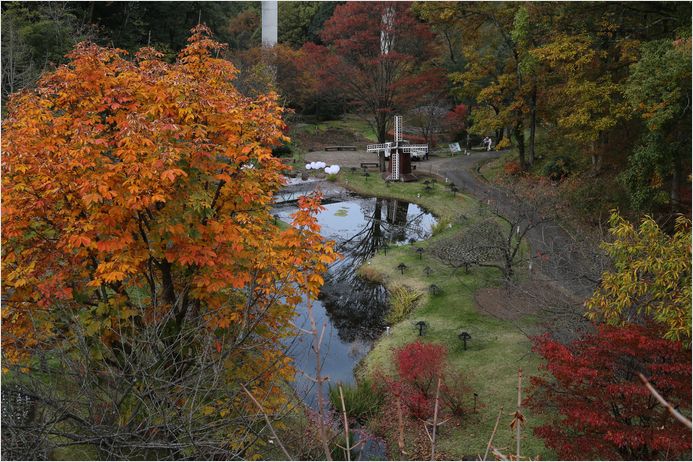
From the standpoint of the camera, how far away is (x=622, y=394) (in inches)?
330

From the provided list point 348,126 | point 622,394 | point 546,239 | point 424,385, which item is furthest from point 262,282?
point 348,126

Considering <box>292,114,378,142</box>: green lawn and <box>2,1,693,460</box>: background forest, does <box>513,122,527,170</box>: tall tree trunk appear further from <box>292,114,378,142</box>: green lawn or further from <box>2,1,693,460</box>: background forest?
<box>292,114,378,142</box>: green lawn

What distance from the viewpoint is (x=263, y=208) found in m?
10.2

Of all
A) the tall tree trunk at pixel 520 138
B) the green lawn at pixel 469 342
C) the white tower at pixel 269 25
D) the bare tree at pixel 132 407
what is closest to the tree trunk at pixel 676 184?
the green lawn at pixel 469 342

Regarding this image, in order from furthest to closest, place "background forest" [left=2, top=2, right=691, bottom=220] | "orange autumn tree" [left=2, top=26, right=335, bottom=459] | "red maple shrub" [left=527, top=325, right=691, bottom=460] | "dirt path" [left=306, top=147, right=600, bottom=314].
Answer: "background forest" [left=2, top=2, right=691, bottom=220] < "dirt path" [left=306, top=147, right=600, bottom=314] < "red maple shrub" [left=527, top=325, right=691, bottom=460] < "orange autumn tree" [left=2, top=26, right=335, bottom=459]

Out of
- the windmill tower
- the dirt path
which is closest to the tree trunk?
the dirt path

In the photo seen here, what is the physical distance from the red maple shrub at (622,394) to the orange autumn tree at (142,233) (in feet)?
14.1

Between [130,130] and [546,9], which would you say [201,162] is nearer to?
[130,130]

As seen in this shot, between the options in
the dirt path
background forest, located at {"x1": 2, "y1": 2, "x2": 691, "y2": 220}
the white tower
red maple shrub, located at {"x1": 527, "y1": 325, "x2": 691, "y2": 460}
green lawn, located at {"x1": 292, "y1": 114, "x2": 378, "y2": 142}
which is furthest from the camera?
green lawn, located at {"x1": 292, "y1": 114, "x2": 378, "y2": 142}

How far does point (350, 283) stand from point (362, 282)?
0.45 metres

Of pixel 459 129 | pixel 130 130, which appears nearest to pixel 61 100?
pixel 130 130

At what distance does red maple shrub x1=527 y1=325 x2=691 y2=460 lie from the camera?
7.85 m

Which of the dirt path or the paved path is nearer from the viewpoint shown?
the paved path

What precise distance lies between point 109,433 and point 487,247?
13516 mm
